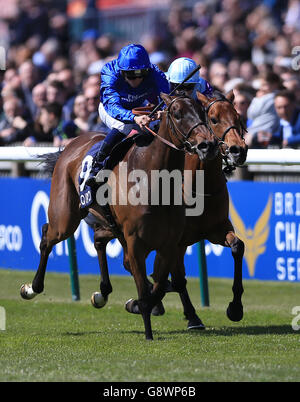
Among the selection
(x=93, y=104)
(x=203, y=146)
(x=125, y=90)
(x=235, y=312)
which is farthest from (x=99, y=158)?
(x=93, y=104)

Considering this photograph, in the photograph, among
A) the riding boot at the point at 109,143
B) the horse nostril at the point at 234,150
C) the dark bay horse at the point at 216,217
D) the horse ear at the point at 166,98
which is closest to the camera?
the horse ear at the point at 166,98

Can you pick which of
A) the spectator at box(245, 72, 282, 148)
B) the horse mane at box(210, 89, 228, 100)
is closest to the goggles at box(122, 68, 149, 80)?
the horse mane at box(210, 89, 228, 100)

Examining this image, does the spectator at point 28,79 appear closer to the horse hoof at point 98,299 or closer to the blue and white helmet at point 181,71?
the horse hoof at point 98,299

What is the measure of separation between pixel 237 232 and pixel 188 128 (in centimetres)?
359

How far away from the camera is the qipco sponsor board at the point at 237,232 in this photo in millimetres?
10172

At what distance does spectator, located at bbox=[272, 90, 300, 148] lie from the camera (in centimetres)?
1107

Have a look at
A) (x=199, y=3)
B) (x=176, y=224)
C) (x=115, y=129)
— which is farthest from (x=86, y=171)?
(x=199, y=3)

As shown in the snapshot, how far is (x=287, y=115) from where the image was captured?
11180mm

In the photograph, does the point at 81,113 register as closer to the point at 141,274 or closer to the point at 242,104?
the point at 242,104

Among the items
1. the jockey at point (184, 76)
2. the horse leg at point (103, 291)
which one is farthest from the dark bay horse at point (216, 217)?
the horse leg at point (103, 291)

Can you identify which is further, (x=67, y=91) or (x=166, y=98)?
(x=67, y=91)

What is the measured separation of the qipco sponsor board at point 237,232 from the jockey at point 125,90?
2375 mm

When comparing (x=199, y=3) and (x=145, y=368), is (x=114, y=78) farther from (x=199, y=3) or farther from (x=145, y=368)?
(x=199, y=3)

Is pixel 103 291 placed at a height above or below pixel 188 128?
below
